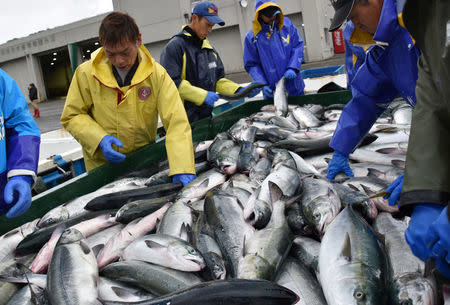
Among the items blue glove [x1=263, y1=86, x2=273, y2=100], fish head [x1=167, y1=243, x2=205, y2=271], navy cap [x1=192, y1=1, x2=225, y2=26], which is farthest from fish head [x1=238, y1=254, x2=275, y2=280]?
blue glove [x1=263, y1=86, x2=273, y2=100]

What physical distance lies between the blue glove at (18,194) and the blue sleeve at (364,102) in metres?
2.18

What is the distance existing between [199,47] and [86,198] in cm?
263

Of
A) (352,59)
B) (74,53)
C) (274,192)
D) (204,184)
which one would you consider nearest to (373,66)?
(274,192)

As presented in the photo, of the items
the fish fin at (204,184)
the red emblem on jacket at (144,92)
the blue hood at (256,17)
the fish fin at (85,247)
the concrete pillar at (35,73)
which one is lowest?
the fish fin at (85,247)

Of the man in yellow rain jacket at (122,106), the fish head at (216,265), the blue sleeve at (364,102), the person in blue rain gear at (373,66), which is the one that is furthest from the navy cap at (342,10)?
the man in yellow rain jacket at (122,106)

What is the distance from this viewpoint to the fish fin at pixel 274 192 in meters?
2.35

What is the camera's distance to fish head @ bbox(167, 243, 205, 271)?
184 cm

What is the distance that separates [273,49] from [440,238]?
5.24 m

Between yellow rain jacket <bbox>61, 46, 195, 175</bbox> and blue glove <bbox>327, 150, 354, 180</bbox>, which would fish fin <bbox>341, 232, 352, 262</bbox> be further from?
yellow rain jacket <bbox>61, 46, 195, 175</bbox>

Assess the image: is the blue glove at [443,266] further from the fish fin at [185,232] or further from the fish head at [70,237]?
the fish head at [70,237]

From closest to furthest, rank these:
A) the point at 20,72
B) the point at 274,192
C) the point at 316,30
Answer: the point at 274,192
the point at 316,30
the point at 20,72

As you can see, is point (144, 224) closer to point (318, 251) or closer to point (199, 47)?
point (318, 251)

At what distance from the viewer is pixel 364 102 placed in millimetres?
2713

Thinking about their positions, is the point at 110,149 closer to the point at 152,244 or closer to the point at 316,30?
the point at 152,244
